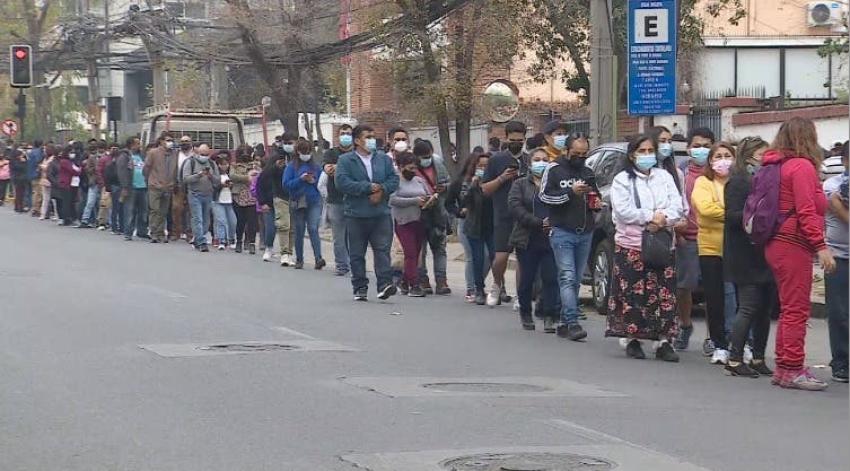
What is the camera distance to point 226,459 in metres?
7.61

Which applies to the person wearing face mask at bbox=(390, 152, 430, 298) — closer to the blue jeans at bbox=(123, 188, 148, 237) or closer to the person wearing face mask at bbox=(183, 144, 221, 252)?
the person wearing face mask at bbox=(183, 144, 221, 252)

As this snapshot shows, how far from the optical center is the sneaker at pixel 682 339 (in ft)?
41.7

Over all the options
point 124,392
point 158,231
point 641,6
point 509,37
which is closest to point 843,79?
point 509,37

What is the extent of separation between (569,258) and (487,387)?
294 centimetres

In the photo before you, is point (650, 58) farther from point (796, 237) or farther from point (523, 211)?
point (796, 237)

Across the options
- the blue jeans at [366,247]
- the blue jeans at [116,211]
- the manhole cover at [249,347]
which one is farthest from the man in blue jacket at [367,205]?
the blue jeans at [116,211]

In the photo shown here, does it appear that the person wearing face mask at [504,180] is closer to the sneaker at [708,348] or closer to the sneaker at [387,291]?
the sneaker at [387,291]

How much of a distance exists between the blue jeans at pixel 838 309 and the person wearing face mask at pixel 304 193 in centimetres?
1047

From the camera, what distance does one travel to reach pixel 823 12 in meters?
42.5

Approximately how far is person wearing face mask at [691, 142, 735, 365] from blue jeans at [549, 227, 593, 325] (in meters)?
1.42

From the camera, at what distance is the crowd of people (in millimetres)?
10469

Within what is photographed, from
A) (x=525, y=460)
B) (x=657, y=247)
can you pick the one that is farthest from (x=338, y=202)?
(x=525, y=460)

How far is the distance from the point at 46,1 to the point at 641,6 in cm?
4442

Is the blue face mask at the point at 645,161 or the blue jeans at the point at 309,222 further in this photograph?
the blue jeans at the point at 309,222
